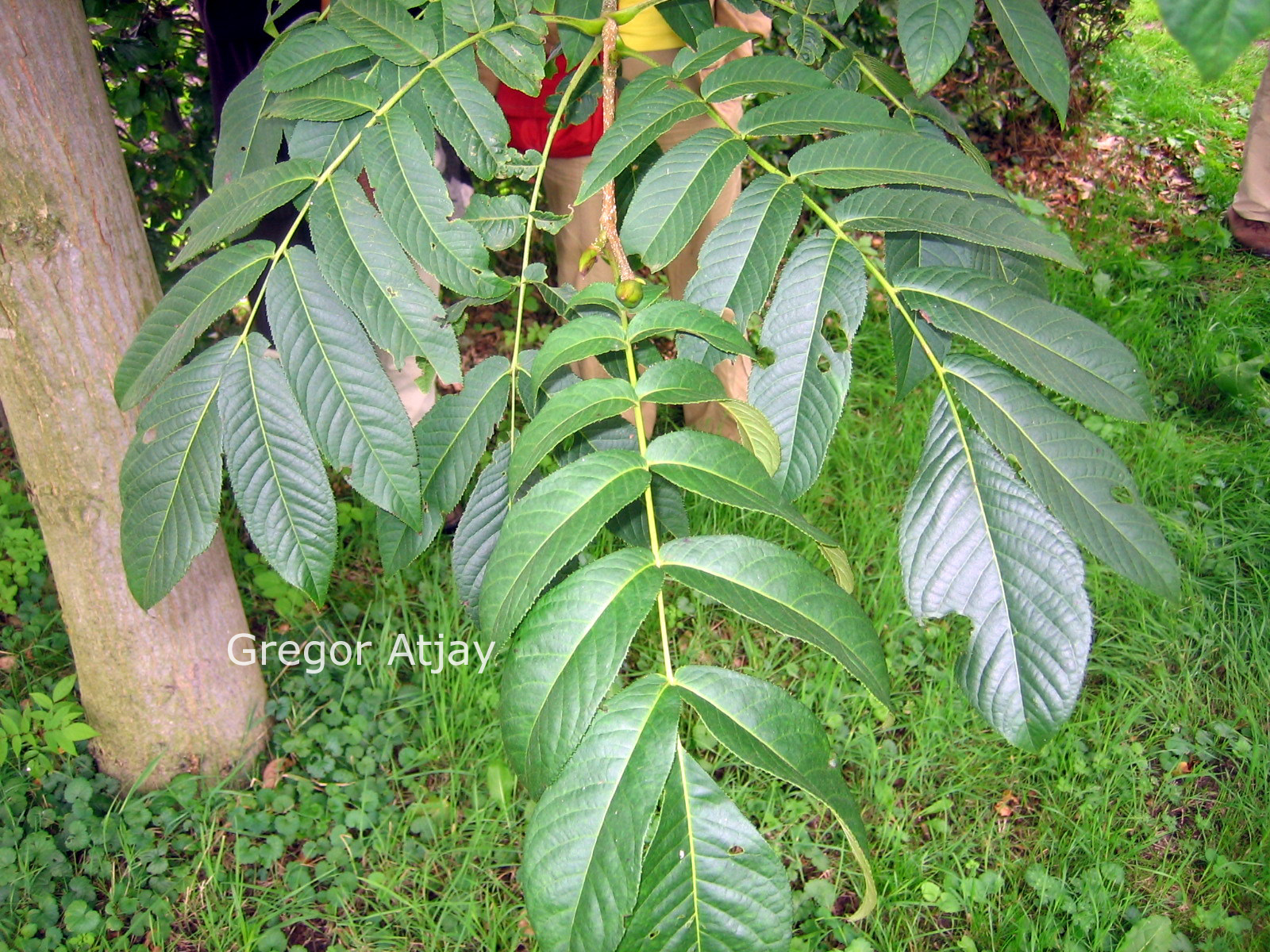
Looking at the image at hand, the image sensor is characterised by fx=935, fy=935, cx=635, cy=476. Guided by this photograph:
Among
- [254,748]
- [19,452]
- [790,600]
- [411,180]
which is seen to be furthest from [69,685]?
[790,600]

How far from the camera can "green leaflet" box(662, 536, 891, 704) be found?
29.4 inches

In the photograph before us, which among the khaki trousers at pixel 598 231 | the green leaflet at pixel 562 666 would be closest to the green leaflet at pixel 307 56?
the green leaflet at pixel 562 666

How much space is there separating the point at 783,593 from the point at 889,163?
0.48 meters

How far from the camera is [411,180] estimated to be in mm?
1037

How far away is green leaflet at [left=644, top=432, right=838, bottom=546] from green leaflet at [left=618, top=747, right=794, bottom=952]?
0.23 meters

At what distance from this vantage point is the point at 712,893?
689mm

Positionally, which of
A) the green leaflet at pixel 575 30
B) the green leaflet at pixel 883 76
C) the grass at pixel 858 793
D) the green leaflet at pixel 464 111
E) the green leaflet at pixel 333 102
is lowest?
the grass at pixel 858 793

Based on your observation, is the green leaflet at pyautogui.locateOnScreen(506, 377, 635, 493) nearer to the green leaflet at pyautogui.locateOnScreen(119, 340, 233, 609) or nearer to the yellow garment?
the green leaflet at pyautogui.locateOnScreen(119, 340, 233, 609)

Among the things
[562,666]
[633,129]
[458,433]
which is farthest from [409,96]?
[562,666]

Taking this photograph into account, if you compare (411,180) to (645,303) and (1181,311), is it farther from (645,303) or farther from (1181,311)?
(1181,311)

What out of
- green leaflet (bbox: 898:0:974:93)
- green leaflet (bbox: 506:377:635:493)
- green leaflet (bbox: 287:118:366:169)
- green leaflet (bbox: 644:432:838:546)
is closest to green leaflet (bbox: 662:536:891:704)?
A: green leaflet (bbox: 644:432:838:546)

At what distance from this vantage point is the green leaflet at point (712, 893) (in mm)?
681

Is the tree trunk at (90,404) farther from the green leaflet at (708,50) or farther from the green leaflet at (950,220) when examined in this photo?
the green leaflet at (950,220)

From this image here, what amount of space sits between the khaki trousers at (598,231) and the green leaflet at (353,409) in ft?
3.80
